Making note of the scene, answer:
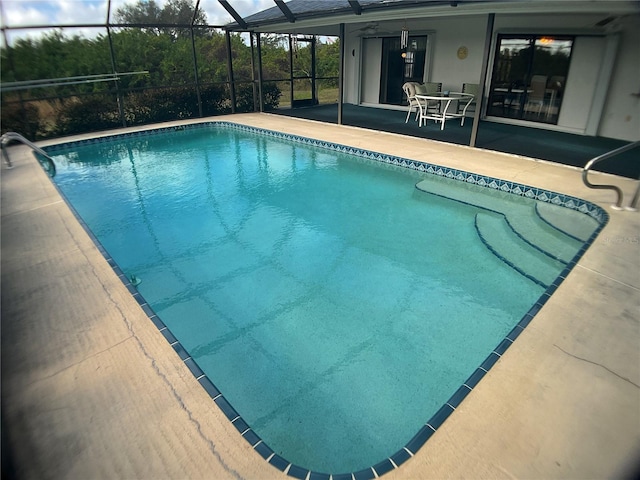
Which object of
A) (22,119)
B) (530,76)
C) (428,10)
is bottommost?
(22,119)

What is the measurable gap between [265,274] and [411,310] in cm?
147

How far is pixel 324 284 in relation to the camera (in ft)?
12.1

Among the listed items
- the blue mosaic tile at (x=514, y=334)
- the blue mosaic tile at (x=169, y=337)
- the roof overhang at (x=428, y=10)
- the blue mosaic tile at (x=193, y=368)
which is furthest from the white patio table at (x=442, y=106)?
the blue mosaic tile at (x=193, y=368)

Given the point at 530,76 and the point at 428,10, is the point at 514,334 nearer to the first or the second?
the point at 428,10

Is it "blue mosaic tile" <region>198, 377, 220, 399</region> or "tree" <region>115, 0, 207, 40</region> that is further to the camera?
"tree" <region>115, 0, 207, 40</region>

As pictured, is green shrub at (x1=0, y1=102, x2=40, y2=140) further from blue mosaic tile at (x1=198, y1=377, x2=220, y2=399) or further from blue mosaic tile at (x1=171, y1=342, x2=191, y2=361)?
blue mosaic tile at (x1=198, y1=377, x2=220, y2=399)

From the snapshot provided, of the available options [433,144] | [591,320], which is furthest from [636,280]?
[433,144]

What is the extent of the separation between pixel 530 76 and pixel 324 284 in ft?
25.7

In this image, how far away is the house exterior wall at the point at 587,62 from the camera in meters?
7.07

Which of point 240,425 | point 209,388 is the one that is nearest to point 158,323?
point 209,388

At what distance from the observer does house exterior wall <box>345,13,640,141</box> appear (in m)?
7.07

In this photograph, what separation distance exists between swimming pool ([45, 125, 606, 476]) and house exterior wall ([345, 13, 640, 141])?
404 centimetres

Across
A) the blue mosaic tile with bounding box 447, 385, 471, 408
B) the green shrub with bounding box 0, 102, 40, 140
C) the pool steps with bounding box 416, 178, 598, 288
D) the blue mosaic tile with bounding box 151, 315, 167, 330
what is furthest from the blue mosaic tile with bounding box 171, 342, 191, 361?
the green shrub with bounding box 0, 102, 40, 140

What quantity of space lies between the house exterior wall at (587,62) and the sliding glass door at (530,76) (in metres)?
0.17
